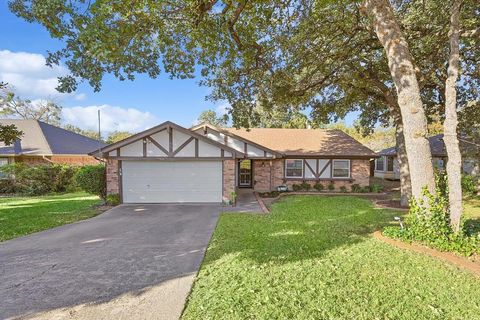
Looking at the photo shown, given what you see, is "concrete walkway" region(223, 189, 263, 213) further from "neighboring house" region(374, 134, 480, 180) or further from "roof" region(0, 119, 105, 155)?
"roof" region(0, 119, 105, 155)

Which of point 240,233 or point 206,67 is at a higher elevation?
point 206,67

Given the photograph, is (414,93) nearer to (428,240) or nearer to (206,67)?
(428,240)

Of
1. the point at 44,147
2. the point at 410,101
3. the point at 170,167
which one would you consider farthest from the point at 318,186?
the point at 44,147

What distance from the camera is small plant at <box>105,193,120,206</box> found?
12.5 meters

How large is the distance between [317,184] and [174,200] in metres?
9.34

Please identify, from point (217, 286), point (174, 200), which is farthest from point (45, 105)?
point (217, 286)

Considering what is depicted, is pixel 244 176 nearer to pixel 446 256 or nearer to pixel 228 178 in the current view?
pixel 228 178

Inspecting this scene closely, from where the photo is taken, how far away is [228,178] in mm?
12938

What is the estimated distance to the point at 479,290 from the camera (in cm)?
430

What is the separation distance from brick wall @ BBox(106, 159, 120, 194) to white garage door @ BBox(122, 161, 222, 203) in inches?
13.8

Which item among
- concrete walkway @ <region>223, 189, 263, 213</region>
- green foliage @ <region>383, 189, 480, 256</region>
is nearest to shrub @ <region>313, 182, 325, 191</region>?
concrete walkway @ <region>223, 189, 263, 213</region>

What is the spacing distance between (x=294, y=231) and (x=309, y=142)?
485 inches

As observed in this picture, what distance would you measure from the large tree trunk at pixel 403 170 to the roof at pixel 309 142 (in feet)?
12.9

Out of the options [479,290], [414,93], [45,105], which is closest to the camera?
[479,290]
